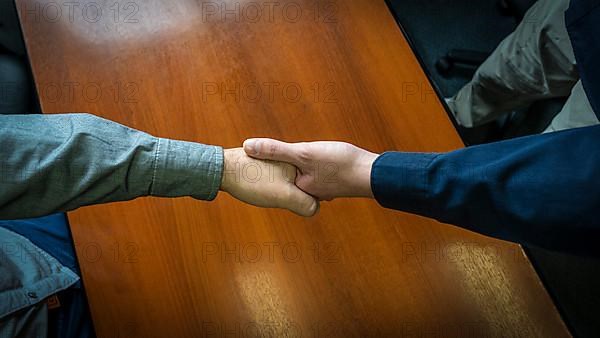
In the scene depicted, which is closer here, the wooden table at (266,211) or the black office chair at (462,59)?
the wooden table at (266,211)

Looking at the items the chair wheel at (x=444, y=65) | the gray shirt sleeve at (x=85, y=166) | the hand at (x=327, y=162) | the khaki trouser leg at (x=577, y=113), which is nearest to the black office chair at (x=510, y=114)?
the chair wheel at (x=444, y=65)

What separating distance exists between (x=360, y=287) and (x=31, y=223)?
624 mm

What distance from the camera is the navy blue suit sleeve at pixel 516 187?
620mm

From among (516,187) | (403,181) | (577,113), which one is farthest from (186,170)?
(577,113)

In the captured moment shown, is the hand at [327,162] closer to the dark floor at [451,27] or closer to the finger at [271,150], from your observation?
the finger at [271,150]

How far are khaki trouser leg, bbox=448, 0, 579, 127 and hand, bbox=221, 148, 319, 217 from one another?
2.49 feet

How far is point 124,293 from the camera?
30.4 inches

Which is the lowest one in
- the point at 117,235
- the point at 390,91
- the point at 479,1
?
the point at 479,1

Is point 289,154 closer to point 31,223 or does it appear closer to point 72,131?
point 72,131

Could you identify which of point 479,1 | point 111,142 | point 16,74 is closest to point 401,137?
point 111,142

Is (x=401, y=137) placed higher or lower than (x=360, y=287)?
higher

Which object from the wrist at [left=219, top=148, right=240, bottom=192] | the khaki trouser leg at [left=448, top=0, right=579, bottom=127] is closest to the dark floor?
the khaki trouser leg at [left=448, top=0, right=579, bottom=127]

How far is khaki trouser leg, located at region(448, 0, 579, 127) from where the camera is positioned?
1162 millimetres

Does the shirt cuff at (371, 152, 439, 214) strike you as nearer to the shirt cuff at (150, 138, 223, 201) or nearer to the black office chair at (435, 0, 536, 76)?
the shirt cuff at (150, 138, 223, 201)
